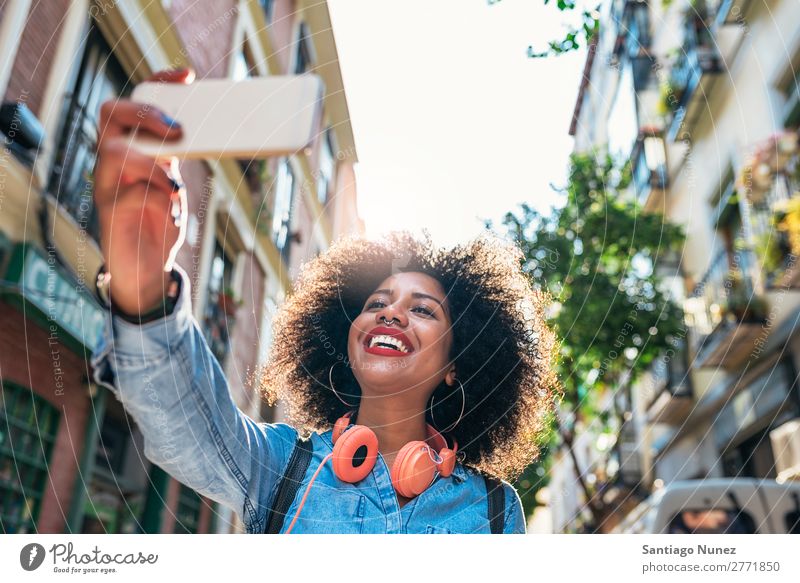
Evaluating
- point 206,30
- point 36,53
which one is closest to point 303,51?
point 36,53

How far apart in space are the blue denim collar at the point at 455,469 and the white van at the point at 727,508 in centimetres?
82

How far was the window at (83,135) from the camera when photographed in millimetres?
3143

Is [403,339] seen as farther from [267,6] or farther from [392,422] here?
[267,6]

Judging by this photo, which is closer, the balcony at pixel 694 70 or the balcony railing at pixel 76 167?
the balcony railing at pixel 76 167

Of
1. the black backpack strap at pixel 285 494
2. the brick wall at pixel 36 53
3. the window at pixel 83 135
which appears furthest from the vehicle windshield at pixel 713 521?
the brick wall at pixel 36 53

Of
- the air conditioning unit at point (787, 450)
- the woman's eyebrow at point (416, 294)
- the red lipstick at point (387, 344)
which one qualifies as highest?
the woman's eyebrow at point (416, 294)

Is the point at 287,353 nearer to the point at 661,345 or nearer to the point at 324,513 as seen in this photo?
the point at 324,513

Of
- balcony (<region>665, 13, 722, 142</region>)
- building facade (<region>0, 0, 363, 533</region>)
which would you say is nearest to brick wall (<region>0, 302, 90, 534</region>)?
building facade (<region>0, 0, 363, 533</region>)

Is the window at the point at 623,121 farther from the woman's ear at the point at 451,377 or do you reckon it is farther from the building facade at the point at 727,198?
the woman's ear at the point at 451,377

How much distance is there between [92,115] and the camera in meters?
3.41

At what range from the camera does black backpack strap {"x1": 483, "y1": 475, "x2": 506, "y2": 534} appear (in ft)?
5.04

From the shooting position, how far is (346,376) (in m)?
1.71

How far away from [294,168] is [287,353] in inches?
38.9

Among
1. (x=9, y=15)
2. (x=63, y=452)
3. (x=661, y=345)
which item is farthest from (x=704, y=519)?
(x=9, y=15)
